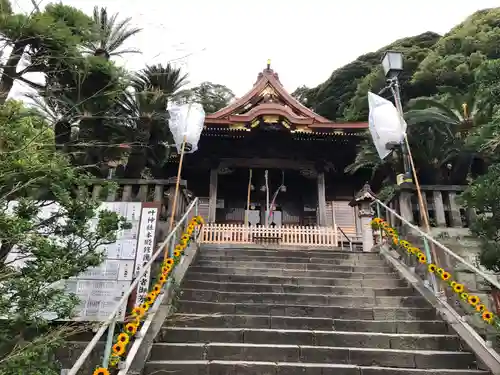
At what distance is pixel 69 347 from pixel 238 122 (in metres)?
9.46

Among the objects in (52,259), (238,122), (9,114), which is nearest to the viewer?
(9,114)

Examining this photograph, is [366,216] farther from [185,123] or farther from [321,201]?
[185,123]

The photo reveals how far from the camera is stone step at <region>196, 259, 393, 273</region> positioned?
25.3 ft

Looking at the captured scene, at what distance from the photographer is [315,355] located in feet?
15.6

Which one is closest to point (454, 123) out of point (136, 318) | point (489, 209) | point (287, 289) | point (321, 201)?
point (489, 209)

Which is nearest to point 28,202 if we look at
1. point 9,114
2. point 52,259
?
point 52,259

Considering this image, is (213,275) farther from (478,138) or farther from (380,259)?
(478,138)

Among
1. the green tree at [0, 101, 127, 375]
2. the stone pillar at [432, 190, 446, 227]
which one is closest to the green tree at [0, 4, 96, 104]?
the green tree at [0, 101, 127, 375]

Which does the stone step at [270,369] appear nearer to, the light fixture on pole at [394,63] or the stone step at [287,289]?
the stone step at [287,289]

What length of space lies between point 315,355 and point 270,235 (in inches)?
286

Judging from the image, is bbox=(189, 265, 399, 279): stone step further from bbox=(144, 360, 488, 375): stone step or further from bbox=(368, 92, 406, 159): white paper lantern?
bbox=(144, 360, 488, 375): stone step

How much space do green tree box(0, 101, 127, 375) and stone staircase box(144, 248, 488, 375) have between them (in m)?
1.33

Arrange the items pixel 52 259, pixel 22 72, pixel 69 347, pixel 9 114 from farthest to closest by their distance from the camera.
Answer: pixel 22 72, pixel 69 347, pixel 52 259, pixel 9 114

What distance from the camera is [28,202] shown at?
4.59 meters
